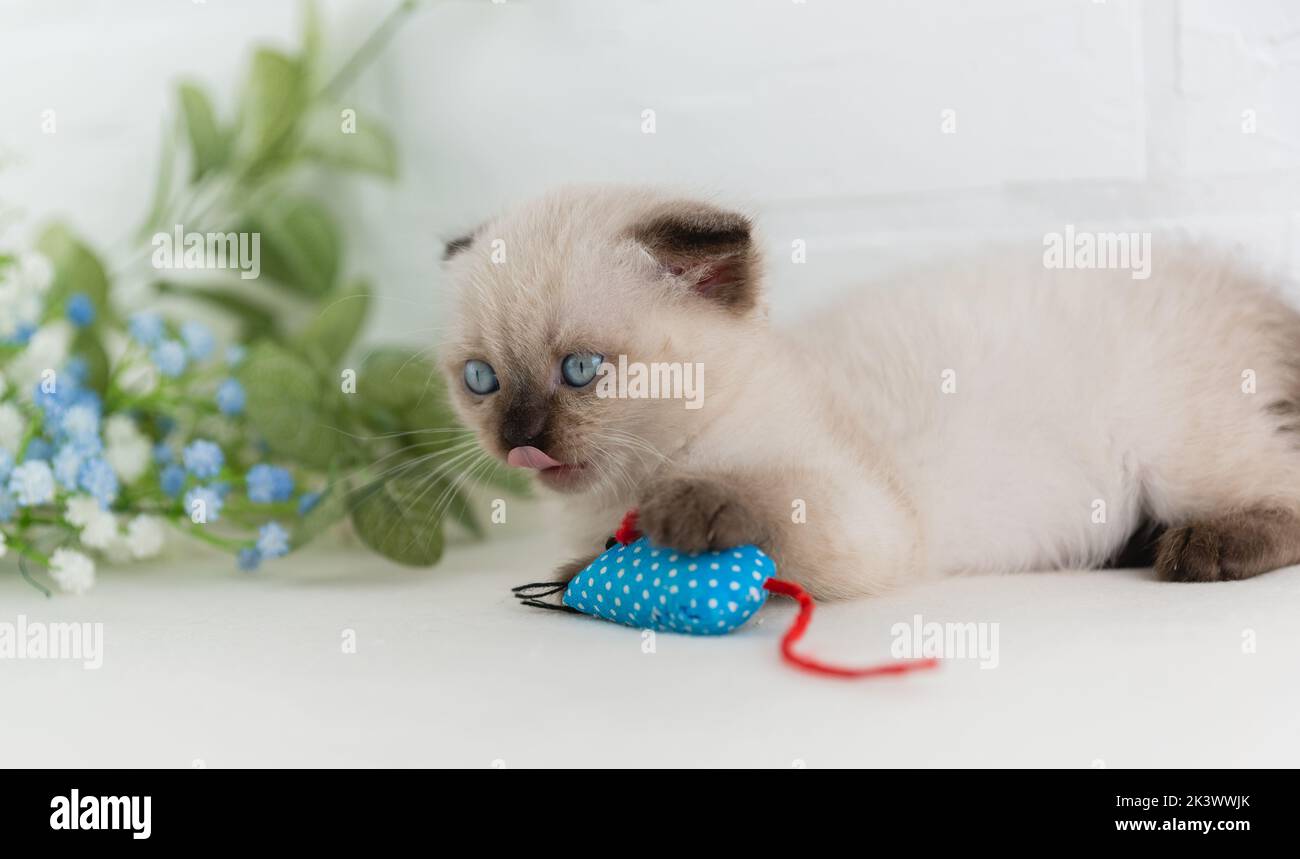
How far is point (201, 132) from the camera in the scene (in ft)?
9.69

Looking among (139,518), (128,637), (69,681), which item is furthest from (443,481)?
(69,681)

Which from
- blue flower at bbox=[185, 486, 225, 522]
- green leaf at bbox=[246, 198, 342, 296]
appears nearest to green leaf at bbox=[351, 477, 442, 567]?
blue flower at bbox=[185, 486, 225, 522]

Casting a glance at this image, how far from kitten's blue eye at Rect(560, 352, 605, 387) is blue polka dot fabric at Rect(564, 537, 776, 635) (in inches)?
10.3

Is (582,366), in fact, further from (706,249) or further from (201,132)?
(201,132)

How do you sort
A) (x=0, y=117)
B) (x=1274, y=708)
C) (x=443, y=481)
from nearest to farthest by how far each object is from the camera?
(x=1274, y=708), (x=443, y=481), (x=0, y=117)

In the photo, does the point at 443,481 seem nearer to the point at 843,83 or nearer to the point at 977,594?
the point at 977,594

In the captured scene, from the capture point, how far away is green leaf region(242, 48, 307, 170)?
299cm

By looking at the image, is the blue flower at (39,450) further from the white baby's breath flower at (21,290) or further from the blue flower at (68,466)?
the white baby's breath flower at (21,290)

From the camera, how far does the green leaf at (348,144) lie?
302 centimetres

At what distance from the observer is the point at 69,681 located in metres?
1.45

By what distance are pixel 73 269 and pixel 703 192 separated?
55.9 inches

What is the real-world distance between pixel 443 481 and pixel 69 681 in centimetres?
103

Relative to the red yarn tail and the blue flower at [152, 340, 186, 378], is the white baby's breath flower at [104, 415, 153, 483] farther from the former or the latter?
the red yarn tail

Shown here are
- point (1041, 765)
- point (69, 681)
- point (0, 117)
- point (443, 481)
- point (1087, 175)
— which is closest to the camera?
point (1041, 765)
